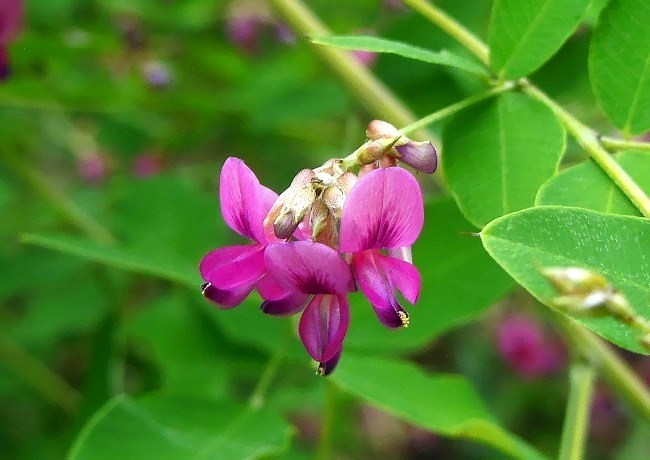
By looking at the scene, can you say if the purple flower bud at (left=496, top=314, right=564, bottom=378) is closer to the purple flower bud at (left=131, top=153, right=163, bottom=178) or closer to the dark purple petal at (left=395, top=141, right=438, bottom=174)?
the purple flower bud at (left=131, top=153, right=163, bottom=178)

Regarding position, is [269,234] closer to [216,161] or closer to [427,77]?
[427,77]

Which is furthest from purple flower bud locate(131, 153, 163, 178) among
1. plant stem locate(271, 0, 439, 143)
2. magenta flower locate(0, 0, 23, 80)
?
plant stem locate(271, 0, 439, 143)

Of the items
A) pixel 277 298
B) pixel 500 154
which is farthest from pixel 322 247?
pixel 500 154

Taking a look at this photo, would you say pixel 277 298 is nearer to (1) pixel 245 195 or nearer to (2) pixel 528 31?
(1) pixel 245 195

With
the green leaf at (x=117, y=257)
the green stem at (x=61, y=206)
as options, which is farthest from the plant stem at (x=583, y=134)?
the green stem at (x=61, y=206)

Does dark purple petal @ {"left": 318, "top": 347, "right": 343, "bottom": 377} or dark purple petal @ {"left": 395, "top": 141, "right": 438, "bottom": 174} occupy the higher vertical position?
dark purple petal @ {"left": 395, "top": 141, "right": 438, "bottom": 174}

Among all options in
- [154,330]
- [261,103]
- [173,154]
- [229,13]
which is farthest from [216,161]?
[154,330]

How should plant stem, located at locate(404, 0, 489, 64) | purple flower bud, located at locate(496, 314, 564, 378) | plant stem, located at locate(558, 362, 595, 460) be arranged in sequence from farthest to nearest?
purple flower bud, located at locate(496, 314, 564, 378)
plant stem, located at locate(558, 362, 595, 460)
plant stem, located at locate(404, 0, 489, 64)
